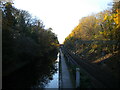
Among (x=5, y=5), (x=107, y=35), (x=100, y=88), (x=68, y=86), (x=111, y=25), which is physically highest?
(x=5, y=5)

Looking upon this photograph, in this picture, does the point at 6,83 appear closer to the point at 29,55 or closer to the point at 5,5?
the point at 29,55

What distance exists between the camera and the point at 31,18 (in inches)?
1160

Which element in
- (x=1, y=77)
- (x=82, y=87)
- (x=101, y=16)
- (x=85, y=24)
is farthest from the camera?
(x=85, y=24)

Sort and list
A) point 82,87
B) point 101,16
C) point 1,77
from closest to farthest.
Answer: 1. point 82,87
2. point 1,77
3. point 101,16

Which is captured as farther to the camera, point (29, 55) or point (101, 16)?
point (101, 16)

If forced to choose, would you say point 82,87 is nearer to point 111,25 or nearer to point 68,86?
point 68,86

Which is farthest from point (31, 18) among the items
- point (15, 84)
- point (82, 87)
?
point (82, 87)

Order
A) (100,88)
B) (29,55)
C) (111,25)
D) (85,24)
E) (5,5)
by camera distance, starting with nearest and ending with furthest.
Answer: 1. (100,88)
2. (29,55)
3. (5,5)
4. (111,25)
5. (85,24)

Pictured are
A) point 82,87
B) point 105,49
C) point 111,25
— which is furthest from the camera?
point 105,49

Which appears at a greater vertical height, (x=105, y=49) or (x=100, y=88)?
(x=105, y=49)

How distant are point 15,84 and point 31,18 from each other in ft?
72.7

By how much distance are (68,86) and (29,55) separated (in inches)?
153

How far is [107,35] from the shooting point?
19844 millimetres

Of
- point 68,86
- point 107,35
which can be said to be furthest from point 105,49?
point 68,86
